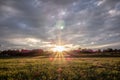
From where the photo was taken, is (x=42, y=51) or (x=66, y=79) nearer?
(x=66, y=79)

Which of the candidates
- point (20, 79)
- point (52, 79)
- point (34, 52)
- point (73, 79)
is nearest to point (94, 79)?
point (73, 79)

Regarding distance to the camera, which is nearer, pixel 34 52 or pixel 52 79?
pixel 52 79

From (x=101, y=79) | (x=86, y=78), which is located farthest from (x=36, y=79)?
(x=101, y=79)

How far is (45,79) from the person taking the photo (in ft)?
37.7

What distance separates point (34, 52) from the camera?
10450cm

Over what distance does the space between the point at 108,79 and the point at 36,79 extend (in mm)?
5690

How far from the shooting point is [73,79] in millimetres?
11672

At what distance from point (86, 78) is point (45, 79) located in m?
3.30

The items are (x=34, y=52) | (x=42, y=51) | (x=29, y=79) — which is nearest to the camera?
(x=29, y=79)

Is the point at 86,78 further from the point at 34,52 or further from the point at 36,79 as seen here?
the point at 34,52

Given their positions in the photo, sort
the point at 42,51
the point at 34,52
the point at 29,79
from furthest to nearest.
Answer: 1. the point at 42,51
2. the point at 34,52
3. the point at 29,79

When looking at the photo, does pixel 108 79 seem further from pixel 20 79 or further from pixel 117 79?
pixel 20 79

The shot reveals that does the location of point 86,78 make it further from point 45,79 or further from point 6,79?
point 6,79

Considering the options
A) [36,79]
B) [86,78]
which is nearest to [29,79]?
[36,79]
